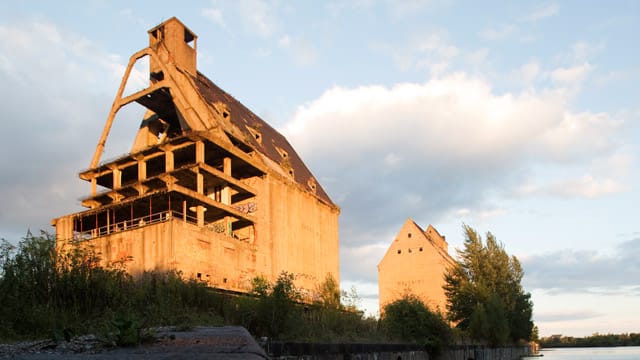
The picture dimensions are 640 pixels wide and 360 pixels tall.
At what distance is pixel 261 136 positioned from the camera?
3922 centimetres

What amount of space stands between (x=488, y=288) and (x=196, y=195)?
20335mm

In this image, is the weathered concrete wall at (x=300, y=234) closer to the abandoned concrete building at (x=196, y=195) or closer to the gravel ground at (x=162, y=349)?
the abandoned concrete building at (x=196, y=195)

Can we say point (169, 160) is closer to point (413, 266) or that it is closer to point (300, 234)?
point (300, 234)

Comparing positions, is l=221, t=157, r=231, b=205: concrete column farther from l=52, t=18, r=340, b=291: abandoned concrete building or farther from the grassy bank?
the grassy bank

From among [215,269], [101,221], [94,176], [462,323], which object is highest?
[94,176]

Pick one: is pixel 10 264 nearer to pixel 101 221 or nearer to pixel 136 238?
pixel 136 238

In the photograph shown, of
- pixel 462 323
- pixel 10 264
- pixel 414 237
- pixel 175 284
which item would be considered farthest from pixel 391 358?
pixel 414 237

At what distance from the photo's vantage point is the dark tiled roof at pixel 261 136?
119 ft

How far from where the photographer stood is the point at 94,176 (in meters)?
36.4

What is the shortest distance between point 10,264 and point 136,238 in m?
17.2

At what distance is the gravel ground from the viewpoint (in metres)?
4.79

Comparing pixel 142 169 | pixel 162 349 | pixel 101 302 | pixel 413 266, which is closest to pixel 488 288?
pixel 413 266

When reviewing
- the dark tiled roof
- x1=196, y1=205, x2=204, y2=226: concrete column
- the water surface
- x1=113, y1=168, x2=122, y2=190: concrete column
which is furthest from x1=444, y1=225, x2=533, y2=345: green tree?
x1=113, y1=168, x2=122, y2=190: concrete column

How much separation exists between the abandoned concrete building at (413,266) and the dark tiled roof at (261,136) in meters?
11.7
